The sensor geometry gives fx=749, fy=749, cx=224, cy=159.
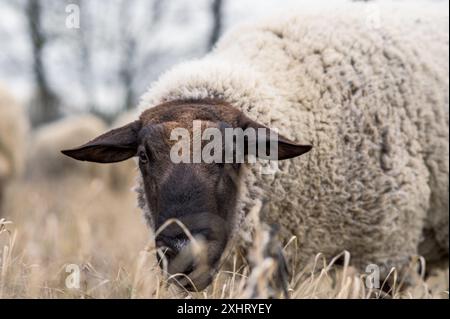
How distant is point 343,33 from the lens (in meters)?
5.05

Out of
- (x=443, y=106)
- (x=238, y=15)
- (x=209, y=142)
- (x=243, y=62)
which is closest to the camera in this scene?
(x=209, y=142)

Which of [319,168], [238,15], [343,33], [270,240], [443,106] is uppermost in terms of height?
[238,15]

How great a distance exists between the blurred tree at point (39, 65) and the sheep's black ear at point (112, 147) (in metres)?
13.5

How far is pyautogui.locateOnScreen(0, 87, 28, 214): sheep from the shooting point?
11.1m

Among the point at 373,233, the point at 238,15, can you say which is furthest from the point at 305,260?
the point at 238,15

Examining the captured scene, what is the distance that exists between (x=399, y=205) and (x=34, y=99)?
1784 cm

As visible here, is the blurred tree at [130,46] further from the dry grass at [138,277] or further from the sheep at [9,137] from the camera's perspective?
the dry grass at [138,277]

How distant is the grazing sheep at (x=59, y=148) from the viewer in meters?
16.2

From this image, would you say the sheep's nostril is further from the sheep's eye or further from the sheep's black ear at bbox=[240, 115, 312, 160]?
the sheep's black ear at bbox=[240, 115, 312, 160]

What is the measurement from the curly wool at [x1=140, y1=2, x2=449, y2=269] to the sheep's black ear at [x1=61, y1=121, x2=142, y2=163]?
429 millimetres

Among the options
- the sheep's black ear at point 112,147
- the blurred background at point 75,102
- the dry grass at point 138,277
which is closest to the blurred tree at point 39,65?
the blurred background at point 75,102

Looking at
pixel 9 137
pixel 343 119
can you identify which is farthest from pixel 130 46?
pixel 343 119

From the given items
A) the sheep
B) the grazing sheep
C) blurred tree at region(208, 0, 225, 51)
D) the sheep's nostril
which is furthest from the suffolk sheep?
the grazing sheep

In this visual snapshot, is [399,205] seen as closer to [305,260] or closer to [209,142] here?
[305,260]
